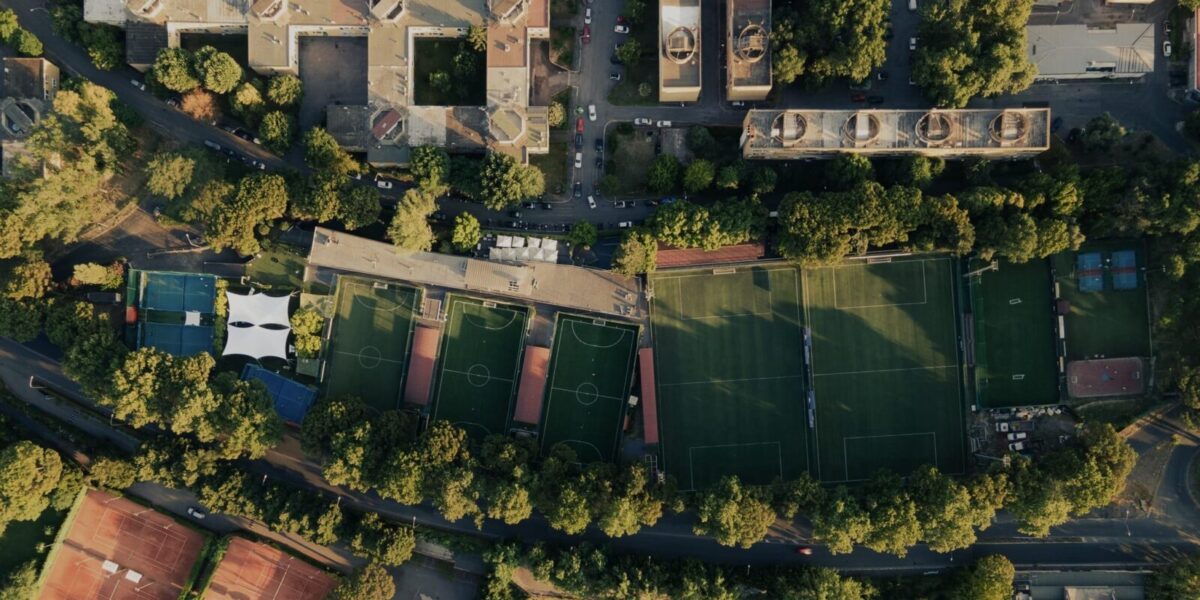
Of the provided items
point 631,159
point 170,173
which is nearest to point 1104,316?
point 631,159

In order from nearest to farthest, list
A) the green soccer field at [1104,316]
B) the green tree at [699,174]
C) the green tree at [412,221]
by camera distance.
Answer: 1. the green tree at [412,221]
2. the green tree at [699,174]
3. the green soccer field at [1104,316]

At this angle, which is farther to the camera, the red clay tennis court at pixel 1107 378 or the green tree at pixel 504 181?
the red clay tennis court at pixel 1107 378

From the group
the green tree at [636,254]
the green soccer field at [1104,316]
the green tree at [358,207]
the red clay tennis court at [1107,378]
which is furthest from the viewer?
the green soccer field at [1104,316]

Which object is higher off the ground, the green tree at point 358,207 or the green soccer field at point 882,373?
the green tree at point 358,207

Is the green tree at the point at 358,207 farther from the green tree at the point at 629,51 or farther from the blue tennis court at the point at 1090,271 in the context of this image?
the blue tennis court at the point at 1090,271

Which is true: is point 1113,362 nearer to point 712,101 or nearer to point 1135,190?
point 1135,190

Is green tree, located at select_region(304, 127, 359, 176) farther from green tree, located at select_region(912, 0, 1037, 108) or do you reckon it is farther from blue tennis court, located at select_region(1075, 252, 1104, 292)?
blue tennis court, located at select_region(1075, 252, 1104, 292)

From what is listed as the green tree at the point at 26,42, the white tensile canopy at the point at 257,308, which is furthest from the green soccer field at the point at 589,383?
the green tree at the point at 26,42

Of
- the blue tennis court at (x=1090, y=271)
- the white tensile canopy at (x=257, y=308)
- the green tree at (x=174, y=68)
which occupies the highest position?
the green tree at (x=174, y=68)

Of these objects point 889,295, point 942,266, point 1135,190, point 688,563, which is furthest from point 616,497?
point 1135,190
